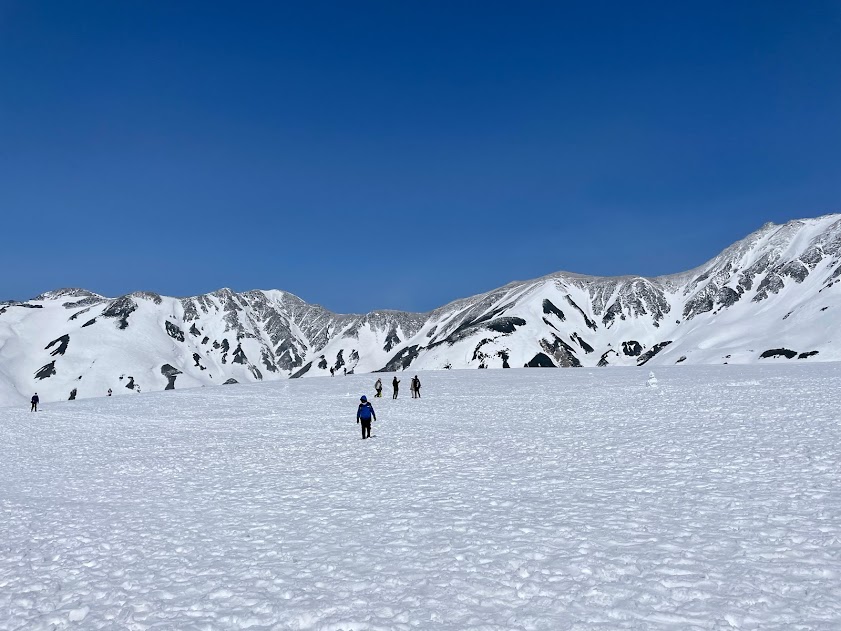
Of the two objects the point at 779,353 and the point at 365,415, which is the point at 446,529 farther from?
the point at 779,353

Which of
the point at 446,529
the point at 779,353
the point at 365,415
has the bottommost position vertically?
the point at 446,529

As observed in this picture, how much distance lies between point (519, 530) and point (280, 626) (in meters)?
5.26

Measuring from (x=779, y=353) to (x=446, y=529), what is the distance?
185928mm

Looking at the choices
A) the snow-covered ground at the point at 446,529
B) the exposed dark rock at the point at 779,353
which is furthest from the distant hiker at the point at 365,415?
the exposed dark rock at the point at 779,353

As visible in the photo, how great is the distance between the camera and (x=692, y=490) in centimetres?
1406

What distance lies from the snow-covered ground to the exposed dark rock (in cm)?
16097

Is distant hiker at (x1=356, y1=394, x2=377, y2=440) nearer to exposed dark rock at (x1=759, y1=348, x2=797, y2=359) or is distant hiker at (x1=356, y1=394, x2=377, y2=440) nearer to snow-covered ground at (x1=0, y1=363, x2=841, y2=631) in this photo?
snow-covered ground at (x1=0, y1=363, x2=841, y2=631)

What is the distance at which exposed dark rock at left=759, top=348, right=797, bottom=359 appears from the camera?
16488 centimetres

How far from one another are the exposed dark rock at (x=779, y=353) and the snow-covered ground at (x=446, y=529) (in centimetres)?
16097

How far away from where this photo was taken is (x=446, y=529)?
471 inches

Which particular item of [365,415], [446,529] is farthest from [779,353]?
[446,529]

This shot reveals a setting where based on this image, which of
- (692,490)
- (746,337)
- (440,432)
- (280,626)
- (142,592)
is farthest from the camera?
(746,337)

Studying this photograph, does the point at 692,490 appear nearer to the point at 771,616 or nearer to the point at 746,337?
the point at 771,616

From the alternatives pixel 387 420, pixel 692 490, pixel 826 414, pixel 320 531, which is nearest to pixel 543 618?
pixel 320 531
